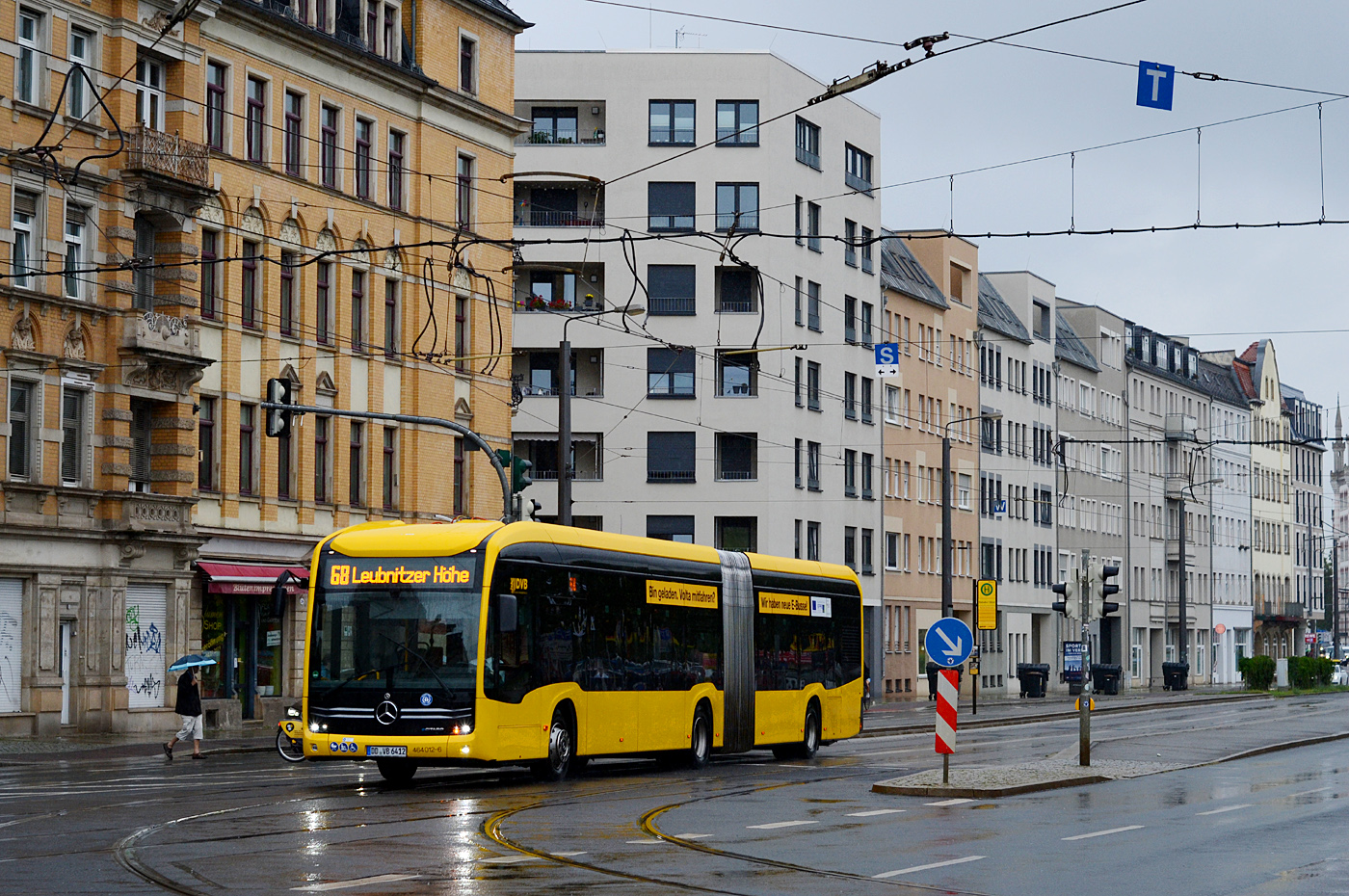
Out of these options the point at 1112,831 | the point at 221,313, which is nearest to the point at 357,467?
the point at 221,313

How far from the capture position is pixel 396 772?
86.4ft

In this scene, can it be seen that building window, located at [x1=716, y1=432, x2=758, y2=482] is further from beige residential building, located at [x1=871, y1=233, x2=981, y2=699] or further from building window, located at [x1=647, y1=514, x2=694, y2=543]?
beige residential building, located at [x1=871, y1=233, x2=981, y2=699]

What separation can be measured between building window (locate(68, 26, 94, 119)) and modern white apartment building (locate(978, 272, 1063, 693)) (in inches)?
2269

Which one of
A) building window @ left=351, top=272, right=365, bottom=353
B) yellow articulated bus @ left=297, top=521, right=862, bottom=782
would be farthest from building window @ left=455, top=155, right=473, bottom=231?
yellow articulated bus @ left=297, top=521, right=862, bottom=782

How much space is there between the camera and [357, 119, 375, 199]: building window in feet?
162

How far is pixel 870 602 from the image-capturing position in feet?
267

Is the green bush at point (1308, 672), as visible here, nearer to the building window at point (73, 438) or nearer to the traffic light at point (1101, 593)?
the building window at point (73, 438)

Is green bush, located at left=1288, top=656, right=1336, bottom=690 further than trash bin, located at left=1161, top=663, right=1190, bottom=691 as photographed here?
No

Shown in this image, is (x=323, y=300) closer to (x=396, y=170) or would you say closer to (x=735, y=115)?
(x=396, y=170)

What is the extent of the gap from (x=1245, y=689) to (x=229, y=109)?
181 ft

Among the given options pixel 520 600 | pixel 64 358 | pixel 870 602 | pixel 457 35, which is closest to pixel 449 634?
pixel 520 600

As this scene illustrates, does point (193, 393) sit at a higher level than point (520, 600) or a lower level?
higher

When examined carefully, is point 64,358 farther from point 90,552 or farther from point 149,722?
point 149,722

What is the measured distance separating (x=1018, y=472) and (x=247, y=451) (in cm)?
5796
